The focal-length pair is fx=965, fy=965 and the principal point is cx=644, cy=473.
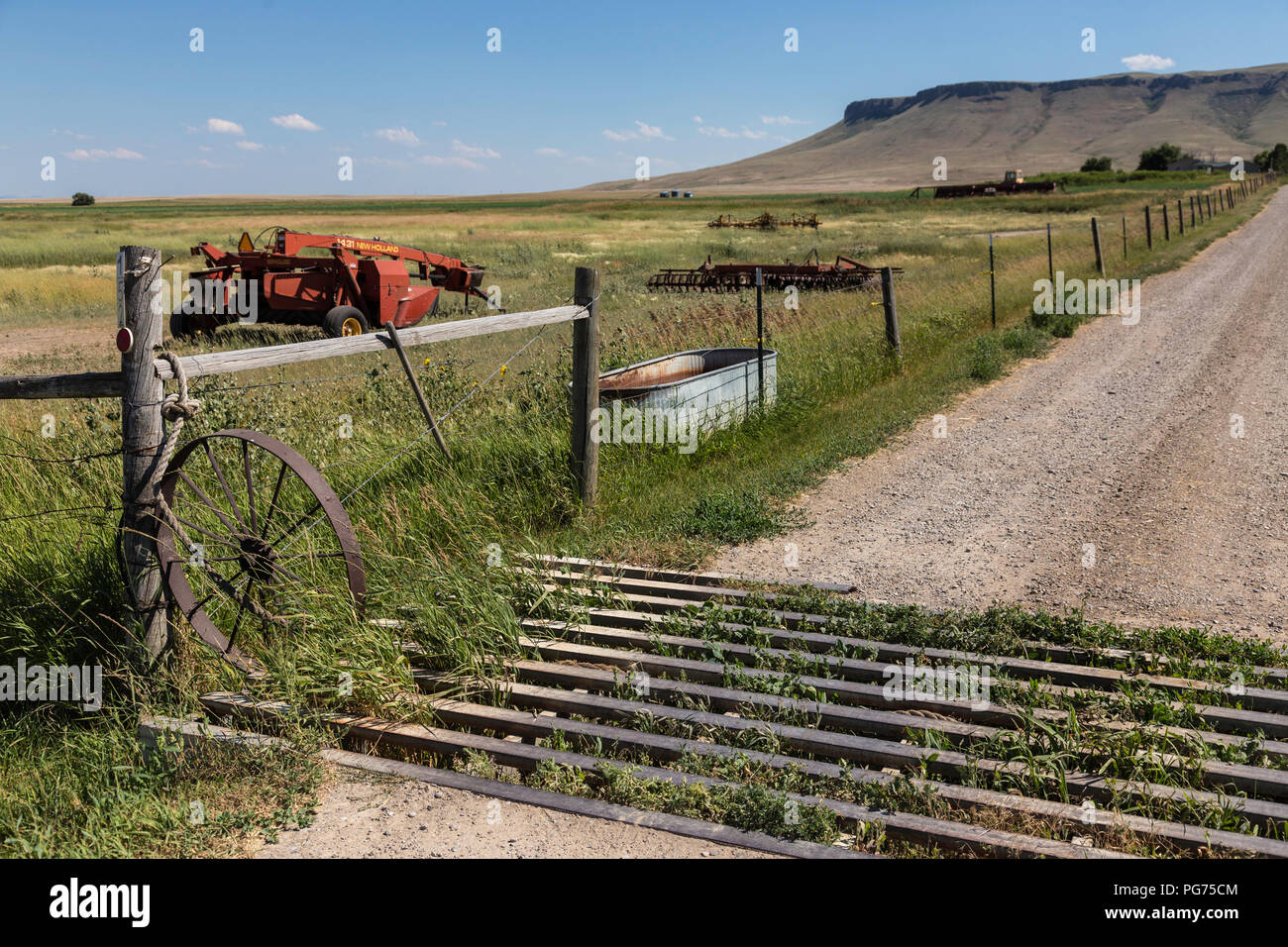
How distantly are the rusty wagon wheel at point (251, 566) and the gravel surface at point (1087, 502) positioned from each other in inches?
96.6

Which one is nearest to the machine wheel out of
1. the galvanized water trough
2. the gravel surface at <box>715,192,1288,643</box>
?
the galvanized water trough

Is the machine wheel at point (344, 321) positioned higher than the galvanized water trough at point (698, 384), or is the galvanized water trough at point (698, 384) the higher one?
the machine wheel at point (344, 321)

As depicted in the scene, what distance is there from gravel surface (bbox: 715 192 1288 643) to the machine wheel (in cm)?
1082

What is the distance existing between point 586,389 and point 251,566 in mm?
2793

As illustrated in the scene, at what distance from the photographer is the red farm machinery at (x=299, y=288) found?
57.3 feet

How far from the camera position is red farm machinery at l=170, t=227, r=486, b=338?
17.5 m

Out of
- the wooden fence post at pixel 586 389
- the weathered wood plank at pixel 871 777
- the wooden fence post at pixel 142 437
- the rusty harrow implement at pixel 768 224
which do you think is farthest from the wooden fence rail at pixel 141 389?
the rusty harrow implement at pixel 768 224

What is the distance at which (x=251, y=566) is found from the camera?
4758 mm

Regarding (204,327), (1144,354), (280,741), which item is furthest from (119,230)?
(280,741)
